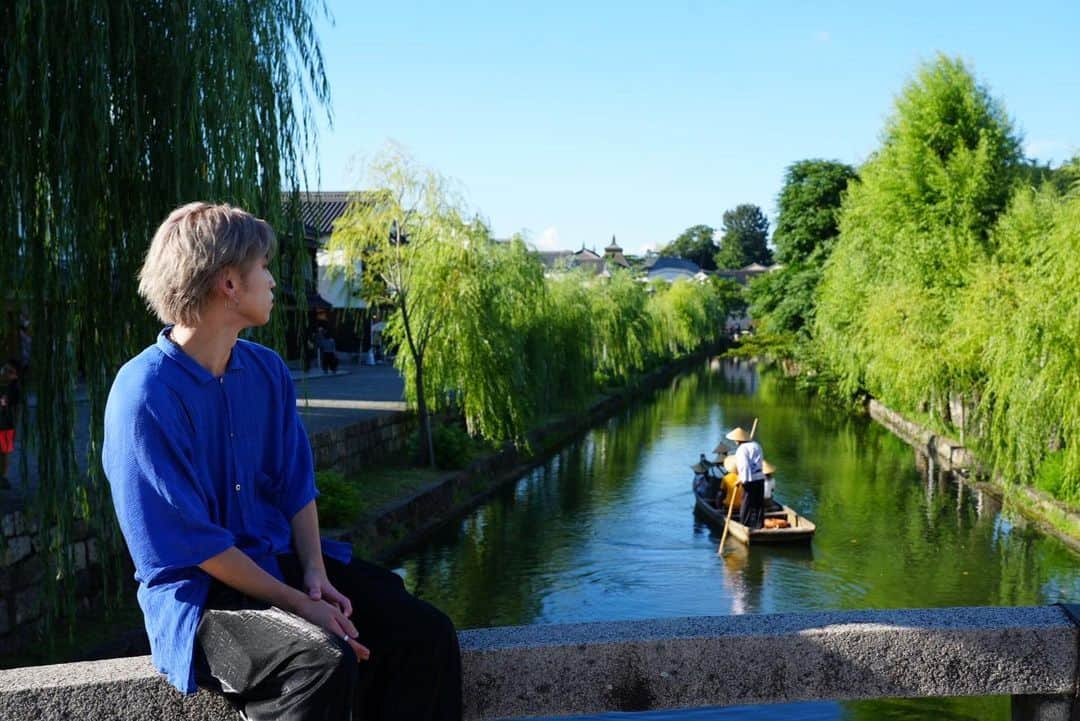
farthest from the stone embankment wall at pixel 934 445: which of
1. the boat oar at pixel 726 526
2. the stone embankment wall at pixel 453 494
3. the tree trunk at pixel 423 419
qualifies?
the tree trunk at pixel 423 419

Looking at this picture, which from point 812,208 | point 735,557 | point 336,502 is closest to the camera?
point 336,502

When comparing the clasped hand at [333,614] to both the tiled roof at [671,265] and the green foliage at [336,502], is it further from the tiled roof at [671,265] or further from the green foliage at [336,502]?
the tiled roof at [671,265]

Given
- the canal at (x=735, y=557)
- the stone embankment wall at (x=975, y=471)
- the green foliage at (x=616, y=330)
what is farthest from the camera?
the green foliage at (x=616, y=330)

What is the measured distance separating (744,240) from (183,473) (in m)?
150

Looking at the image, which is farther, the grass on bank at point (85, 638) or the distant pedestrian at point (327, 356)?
the distant pedestrian at point (327, 356)

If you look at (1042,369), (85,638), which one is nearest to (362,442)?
(85,638)

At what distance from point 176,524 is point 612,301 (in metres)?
36.5

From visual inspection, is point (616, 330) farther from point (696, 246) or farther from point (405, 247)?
point (696, 246)

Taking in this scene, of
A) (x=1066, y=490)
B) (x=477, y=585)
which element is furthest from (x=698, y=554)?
(x=1066, y=490)

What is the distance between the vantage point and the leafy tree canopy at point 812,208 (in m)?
47.1

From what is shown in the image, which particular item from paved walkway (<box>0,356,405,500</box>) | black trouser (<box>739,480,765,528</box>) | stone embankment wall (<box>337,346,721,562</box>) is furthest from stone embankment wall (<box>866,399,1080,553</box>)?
paved walkway (<box>0,356,405,500</box>)

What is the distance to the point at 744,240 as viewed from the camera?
149m

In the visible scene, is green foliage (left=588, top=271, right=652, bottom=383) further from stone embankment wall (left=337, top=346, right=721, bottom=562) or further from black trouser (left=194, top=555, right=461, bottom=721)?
black trouser (left=194, top=555, right=461, bottom=721)

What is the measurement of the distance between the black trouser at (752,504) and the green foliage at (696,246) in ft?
449
